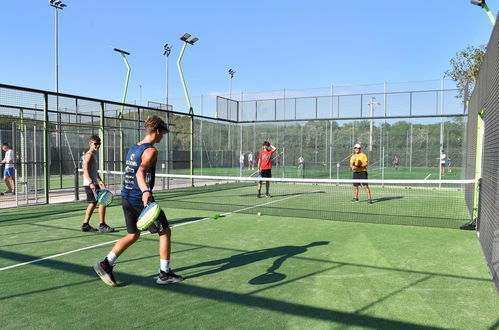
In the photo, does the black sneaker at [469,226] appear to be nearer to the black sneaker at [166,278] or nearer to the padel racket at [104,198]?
the black sneaker at [166,278]

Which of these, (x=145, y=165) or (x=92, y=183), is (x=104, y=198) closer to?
(x=92, y=183)

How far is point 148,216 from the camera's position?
13.4 feet

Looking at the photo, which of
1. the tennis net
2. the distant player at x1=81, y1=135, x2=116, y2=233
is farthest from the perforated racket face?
the tennis net

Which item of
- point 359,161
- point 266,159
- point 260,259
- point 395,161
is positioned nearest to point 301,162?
point 395,161

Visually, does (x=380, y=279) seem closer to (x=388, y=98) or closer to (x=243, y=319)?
(x=243, y=319)

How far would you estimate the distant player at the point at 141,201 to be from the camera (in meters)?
4.42

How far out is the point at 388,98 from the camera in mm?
21406

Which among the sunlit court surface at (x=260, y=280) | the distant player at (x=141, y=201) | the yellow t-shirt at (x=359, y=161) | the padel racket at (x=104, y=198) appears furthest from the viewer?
the yellow t-shirt at (x=359, y=161)

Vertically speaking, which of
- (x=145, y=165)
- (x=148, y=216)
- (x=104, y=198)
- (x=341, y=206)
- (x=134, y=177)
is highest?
(x=145, y=165)

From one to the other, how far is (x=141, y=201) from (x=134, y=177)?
316 millimetres

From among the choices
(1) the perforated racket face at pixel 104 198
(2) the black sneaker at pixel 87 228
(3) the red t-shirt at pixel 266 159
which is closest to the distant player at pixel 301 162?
(3) the red t-shirt at pixel 266 159

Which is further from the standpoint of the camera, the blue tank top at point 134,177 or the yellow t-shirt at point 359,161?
the yellow t-shirt at point 359,161

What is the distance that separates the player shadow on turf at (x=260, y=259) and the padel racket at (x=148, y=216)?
3.98 feet

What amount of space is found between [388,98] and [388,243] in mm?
16577
